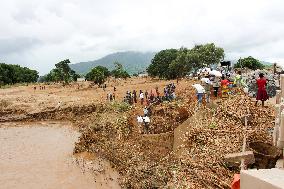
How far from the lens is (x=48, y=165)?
1797 cm

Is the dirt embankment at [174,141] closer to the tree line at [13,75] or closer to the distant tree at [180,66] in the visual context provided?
the distant tree at [180,66]

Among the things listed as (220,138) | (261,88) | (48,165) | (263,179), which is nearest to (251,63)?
(48,165)

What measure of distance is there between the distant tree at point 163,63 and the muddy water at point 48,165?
3264cm

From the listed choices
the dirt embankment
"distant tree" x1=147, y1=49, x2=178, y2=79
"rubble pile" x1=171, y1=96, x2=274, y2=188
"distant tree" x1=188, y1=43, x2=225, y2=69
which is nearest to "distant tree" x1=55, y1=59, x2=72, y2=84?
"distant tree" x1=147, y1=49, x2=178, y2=79

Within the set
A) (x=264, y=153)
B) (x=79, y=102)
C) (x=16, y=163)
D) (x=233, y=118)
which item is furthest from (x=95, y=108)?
(x=264, y=153)

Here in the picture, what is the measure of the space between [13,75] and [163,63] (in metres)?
34.7

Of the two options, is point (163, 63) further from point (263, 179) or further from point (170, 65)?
point (263, 179)

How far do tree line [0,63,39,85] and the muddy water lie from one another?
4796 cm

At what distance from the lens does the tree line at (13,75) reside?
74.5 meters

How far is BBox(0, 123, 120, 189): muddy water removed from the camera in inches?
599

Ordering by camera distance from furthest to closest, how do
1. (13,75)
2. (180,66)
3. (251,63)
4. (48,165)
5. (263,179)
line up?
(13,75) < (251,63) < (180,66) < (48,165) < (263,179)

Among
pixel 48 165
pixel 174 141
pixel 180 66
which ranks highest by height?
pixel 180 66

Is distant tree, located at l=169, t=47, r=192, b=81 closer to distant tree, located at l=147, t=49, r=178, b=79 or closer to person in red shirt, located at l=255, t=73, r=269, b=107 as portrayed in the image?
distant tree, located at l=147, t=49, r=178, b=79

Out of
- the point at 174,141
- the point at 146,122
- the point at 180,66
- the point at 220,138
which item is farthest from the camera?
the point at 180,66
